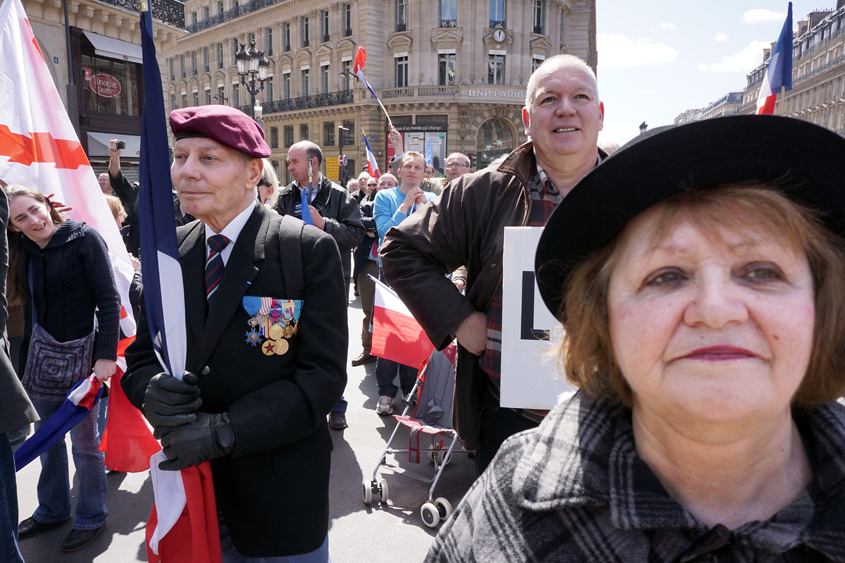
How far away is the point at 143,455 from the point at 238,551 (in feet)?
4.41

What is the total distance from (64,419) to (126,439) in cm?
35

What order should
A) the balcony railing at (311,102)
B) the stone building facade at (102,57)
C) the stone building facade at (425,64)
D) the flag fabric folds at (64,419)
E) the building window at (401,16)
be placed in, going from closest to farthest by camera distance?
the flag fabric folds at (64,419) → the stone building facade at (102,57) → the stone building facade at (425,64) → the building window at (401,16) → the balcony railing at (311,102)

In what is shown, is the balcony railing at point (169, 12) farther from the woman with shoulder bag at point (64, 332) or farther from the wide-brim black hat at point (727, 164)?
the wide-brim black hat at point (727, 164)

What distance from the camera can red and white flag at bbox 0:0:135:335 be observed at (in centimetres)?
366

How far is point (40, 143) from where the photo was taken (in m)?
3.75

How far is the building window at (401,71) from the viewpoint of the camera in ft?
118

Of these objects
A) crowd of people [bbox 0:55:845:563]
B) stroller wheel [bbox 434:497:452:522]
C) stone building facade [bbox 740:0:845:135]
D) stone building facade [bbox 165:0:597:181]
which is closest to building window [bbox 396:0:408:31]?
stone building facade [bbox 165:0:597:181]

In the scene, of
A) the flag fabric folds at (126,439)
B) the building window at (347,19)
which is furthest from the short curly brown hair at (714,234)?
the building window at (347,19)

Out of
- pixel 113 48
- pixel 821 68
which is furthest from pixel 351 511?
pixel 821 68

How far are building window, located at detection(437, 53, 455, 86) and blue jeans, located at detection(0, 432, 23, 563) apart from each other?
35372 millimetres

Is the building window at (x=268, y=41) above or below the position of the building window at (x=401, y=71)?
above

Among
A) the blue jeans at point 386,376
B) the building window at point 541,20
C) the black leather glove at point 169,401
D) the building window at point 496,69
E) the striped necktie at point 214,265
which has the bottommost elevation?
the blue jeans at point 386,376

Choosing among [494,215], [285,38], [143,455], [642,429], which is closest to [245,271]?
[494,215]

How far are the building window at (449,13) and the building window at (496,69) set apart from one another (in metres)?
3.14
